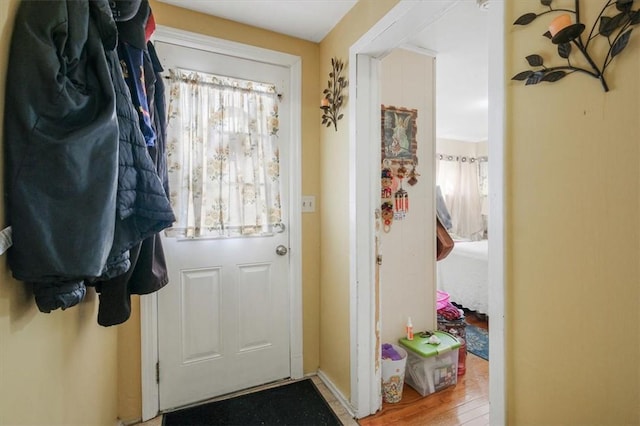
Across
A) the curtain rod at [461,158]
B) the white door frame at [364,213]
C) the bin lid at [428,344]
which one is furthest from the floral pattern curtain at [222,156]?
the curtain rod at [461,158]

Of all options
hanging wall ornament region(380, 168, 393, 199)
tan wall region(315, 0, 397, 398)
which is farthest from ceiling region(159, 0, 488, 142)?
hanging wall ornament region(380, 168, 393, 199)

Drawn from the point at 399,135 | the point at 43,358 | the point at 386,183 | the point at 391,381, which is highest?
the point at 399,135

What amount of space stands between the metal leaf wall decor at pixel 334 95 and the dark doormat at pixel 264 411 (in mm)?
1682

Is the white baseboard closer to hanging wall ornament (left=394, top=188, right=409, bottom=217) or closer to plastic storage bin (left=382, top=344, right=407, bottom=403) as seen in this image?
plastic storage bin (left=382, top=344, right=407, bottom=403)

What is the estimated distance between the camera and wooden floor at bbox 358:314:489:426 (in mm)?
1727

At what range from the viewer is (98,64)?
682 millimetres

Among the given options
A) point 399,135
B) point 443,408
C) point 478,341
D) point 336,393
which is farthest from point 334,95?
point 478,341

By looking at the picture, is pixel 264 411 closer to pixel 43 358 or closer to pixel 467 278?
pixel 43 358

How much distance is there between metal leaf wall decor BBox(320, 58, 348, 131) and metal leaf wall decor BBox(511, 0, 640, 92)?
3.57 ft

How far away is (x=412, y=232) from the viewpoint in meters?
2.20

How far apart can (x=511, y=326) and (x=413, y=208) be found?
1303 millimetres

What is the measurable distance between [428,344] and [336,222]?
40.3 inches

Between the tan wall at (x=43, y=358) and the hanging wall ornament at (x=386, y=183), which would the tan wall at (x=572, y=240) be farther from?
the tan wall at (x=43, y=358)

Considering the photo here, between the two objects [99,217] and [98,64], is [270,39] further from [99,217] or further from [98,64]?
[99,217]
